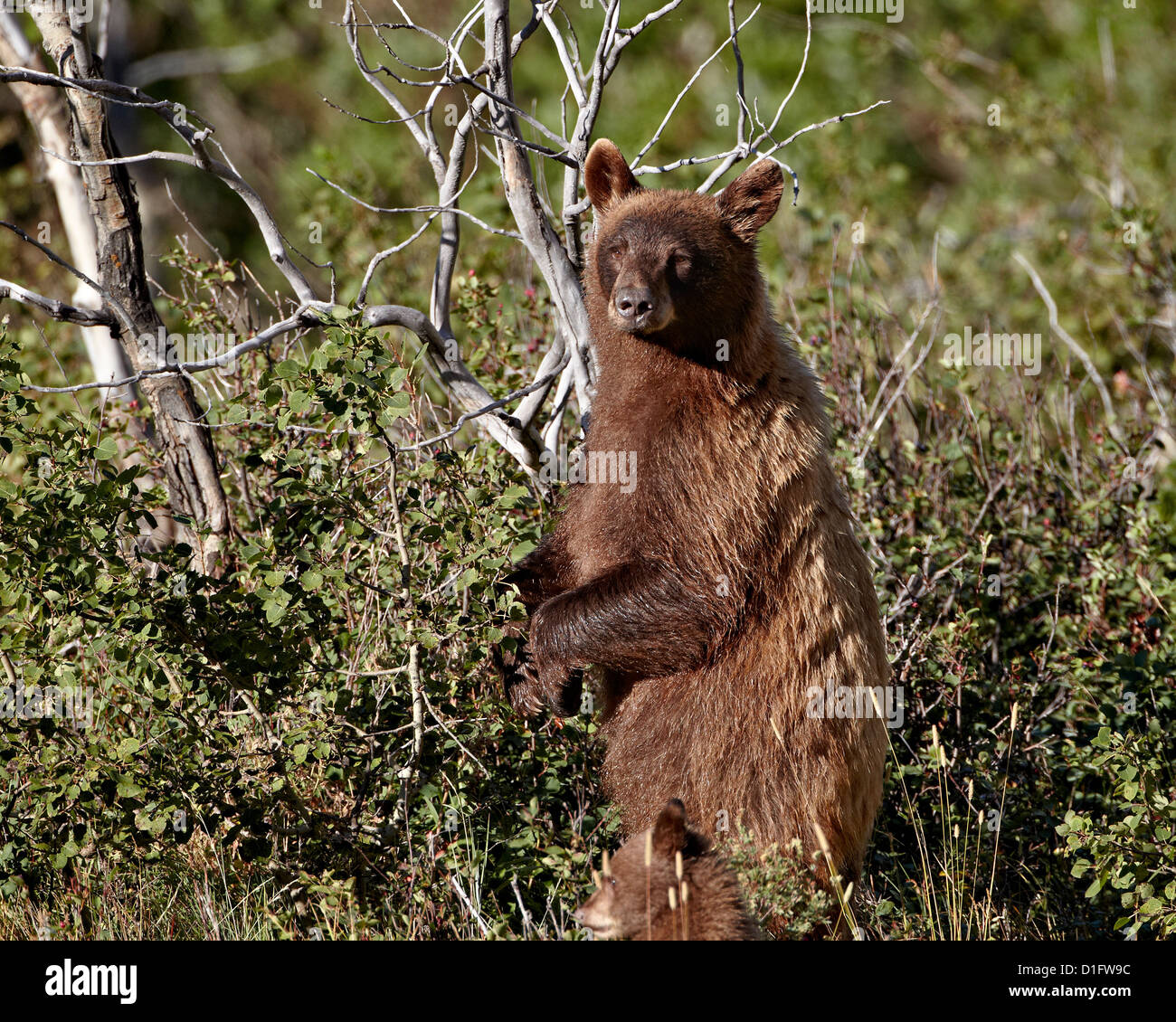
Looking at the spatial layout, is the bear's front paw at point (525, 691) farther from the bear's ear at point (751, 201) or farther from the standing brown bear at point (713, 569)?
the bear's ear at point (751, 201)

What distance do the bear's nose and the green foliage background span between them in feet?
2.61

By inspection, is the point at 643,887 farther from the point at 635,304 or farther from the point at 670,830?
the point at 635,304

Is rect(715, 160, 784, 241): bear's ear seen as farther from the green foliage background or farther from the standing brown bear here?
the green foliage background

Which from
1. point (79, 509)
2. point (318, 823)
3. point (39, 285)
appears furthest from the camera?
point (39, 285)

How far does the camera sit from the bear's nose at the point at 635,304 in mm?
4578

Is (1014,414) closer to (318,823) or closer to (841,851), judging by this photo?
(841,851)

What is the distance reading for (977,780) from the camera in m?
5.88

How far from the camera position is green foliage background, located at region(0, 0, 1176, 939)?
453 centimetres

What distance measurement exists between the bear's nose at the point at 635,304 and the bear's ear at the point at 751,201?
627 mm

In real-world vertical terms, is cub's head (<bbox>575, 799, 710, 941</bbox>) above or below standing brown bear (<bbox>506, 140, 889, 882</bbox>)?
below

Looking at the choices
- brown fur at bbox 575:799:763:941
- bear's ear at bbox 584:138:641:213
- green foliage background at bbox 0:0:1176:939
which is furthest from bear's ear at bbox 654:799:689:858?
bear's ear at bbox 584:138:641:213

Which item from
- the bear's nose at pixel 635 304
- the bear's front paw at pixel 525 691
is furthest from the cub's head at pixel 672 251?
the bear's front paw at pixel 525 691

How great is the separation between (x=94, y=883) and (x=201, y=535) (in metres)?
1.31

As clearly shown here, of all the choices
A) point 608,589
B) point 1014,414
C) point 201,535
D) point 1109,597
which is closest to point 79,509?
point 201,535
